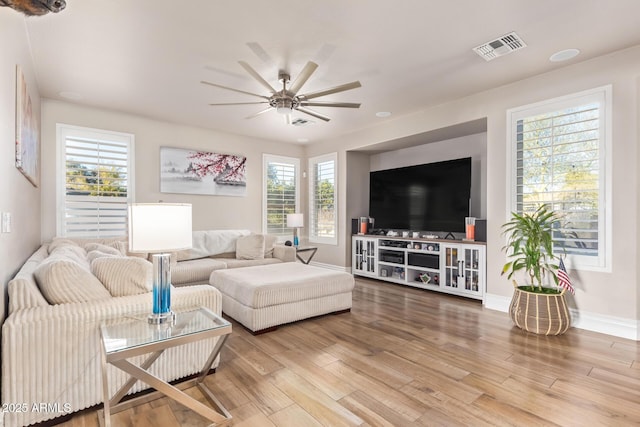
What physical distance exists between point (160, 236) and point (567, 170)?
12.3 feet

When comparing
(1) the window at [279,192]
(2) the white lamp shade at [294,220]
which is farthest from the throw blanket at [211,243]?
(1) the window at [279,192]

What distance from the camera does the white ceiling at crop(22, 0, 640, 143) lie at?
2.35 meters

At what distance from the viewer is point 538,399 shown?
1.96 metres

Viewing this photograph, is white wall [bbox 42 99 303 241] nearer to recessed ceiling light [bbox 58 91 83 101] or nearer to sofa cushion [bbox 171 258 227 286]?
recessed ceiling light [bbox 58 91 83 101]

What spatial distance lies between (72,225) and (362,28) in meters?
4.34

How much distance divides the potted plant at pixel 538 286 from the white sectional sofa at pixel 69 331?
289cm

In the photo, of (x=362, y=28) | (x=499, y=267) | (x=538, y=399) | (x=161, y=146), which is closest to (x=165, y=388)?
(x=538, y=399)

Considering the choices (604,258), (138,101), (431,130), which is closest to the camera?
(604,258)

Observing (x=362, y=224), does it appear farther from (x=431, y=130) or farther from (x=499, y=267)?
(x=499, y=267)

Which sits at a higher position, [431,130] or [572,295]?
[431,130]

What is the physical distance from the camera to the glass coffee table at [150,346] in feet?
4.96

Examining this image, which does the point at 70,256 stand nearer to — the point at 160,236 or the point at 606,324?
the point at 160,236

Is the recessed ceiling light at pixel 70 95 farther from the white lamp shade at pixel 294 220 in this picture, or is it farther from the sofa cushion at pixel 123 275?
the white lamp shade at pixel 294 220

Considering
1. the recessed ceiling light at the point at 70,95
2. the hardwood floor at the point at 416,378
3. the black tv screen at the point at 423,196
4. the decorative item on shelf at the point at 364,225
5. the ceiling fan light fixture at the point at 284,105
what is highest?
the recessed ceiling light at the point at 70,95
